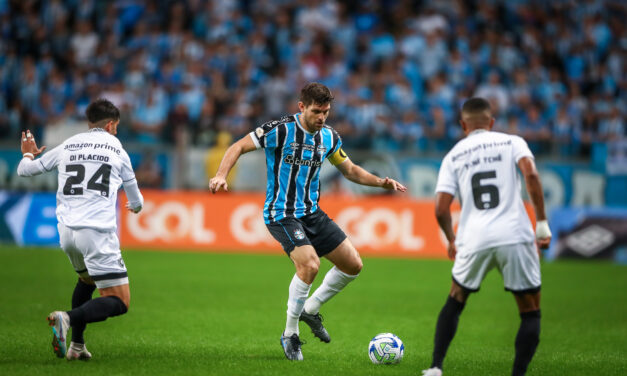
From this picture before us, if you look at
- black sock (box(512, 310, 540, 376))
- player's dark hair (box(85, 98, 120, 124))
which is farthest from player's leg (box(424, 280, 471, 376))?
player's dark hair (box(85, 98, 120, 124))

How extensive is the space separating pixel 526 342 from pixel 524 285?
0.43 m

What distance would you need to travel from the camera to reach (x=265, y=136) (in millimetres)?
7242

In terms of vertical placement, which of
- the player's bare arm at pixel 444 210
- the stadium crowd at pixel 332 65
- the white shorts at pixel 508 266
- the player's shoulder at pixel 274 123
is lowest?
the white shorts at pixel 508 266

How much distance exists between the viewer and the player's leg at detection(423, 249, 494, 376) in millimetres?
5762

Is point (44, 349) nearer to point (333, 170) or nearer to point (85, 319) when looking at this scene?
point (85, 319)

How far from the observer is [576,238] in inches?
647

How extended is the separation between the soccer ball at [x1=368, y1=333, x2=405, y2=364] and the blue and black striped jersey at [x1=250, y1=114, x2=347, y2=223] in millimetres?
1394

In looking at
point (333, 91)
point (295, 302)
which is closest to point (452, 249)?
point (295, 302)

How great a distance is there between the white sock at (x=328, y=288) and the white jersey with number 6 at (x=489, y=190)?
1920 millimetres

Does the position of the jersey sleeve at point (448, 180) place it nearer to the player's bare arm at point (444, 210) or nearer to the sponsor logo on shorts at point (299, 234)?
the player's bare arm at point (444, 210)

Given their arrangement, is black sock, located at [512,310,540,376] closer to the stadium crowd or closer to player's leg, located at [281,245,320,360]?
player's leg, located at [281,245,320,360]

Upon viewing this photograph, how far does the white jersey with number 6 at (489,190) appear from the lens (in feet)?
18.6

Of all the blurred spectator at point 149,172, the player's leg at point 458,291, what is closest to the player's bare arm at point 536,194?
the player's leg at point 458,291

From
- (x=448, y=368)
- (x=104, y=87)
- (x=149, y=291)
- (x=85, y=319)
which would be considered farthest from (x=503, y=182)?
(x=104, y=87)
